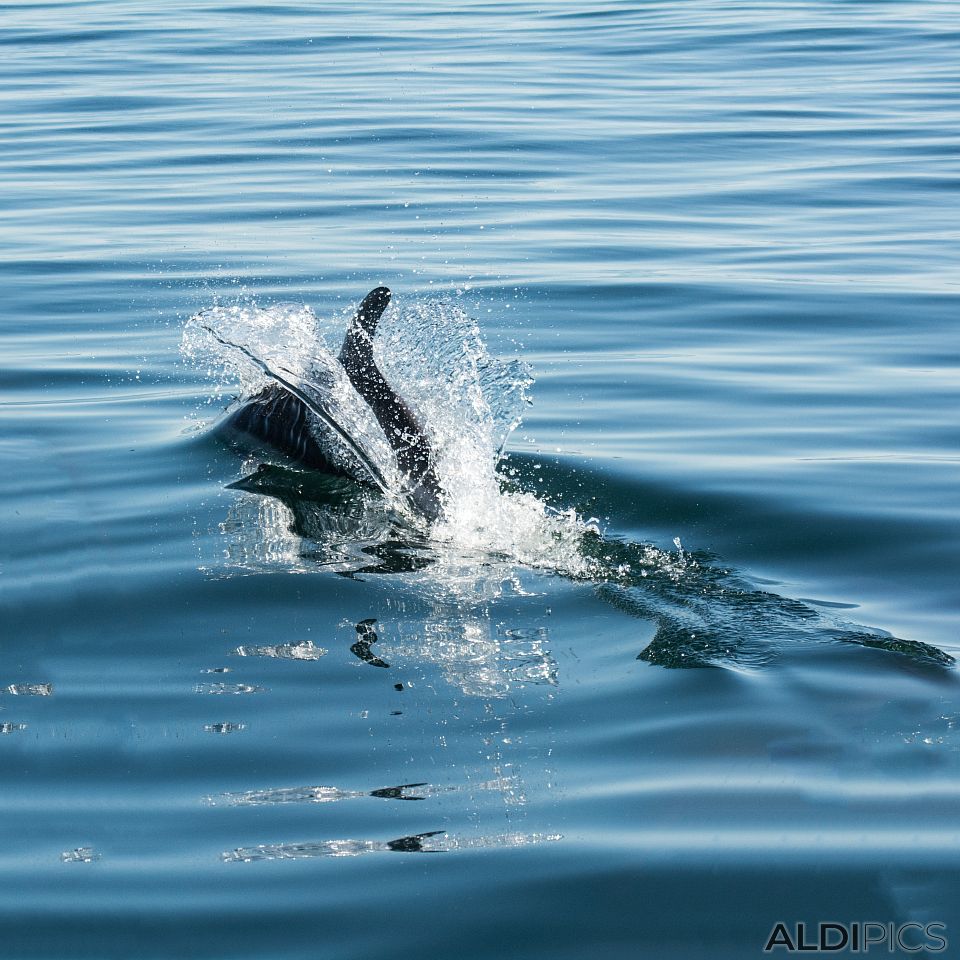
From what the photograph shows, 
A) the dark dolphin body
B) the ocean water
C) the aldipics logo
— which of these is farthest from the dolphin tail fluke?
the aldipics logo

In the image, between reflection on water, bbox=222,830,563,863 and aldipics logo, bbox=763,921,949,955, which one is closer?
aldipics logo, bbox=763,921,949,955

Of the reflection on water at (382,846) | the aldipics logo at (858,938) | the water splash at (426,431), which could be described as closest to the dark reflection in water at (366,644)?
the water splash at (426,431)

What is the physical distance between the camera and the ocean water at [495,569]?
4152mm

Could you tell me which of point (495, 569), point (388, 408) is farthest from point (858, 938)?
point (388, 408)

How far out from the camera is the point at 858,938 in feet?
12.8

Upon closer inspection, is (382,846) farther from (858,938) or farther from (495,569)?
(495,569)

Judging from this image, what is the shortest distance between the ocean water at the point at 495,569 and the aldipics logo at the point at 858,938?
31 millimetres

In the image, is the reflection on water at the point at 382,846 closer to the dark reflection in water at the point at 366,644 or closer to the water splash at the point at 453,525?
the water splash at the point at 453,525

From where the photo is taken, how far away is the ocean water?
415 centimetres

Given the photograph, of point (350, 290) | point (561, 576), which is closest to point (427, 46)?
point (350, 290)

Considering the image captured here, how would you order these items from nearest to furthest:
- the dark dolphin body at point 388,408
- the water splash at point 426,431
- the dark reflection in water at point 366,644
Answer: the dark reflection in water at point 366,644, the water splash at point 426,431, the dark dolphin body at point 388,408

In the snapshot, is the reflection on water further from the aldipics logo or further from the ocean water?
the aldipics logo

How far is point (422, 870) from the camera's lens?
415 cm

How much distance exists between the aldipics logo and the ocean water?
1.2 inches
